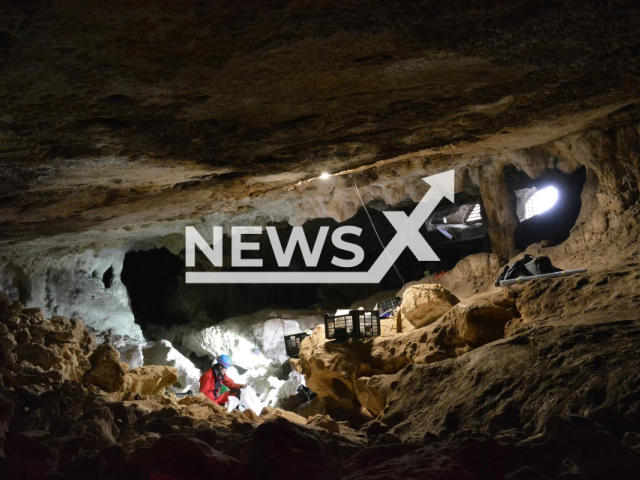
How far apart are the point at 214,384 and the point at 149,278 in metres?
10.6

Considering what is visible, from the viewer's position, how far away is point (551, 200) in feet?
41.4

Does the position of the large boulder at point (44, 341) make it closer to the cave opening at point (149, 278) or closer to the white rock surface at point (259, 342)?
the white rock surface at point (259, 342)

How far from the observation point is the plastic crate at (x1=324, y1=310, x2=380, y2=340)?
25.0ft

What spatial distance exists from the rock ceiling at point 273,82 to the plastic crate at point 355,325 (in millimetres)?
2523

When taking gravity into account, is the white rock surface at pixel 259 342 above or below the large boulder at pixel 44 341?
below

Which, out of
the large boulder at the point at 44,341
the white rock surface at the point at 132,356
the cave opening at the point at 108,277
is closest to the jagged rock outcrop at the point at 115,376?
the large boulder at the point at 44,341

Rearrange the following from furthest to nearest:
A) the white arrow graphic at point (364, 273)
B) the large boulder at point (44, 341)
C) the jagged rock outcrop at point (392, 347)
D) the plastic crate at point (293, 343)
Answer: the white arrow graphic at point (364, 273), the plastic crate at point (293, 343), the jagged rock outcrop at point (392, 347), the large boulder at point (44, 341)

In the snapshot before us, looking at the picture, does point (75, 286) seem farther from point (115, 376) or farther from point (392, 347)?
point (392, 347)

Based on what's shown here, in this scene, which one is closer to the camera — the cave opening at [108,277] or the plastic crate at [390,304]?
the plastic crate at [390,304]

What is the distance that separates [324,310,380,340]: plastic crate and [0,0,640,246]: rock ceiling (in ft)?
8.28

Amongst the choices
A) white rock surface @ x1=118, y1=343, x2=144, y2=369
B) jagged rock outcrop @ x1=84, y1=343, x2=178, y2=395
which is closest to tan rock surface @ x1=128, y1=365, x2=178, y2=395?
jagged rock outcrop @ x1=84, y1=343, x2=178, y2=395

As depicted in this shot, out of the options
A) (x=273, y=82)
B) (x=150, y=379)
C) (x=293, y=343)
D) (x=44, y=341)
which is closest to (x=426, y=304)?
(x=293, y=343)

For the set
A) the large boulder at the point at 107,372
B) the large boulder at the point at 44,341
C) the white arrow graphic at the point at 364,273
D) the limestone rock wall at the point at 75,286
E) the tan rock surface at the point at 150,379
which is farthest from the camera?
the white arrow graphic at the point at 364,273

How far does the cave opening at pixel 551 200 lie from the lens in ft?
38.6
